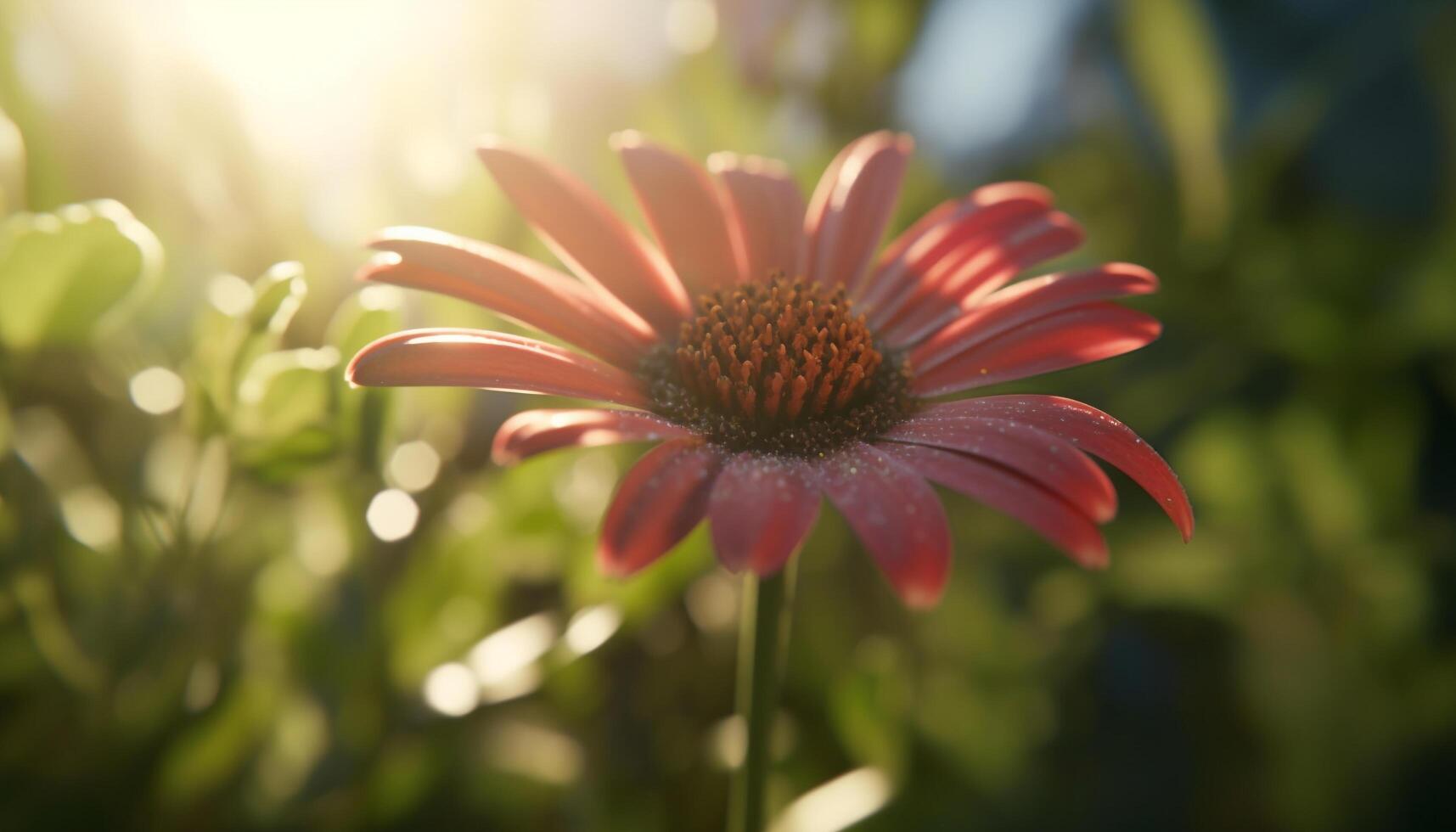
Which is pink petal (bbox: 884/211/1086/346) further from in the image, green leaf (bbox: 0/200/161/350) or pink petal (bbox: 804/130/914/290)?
green leaf (bbox: 0/200/161/350)

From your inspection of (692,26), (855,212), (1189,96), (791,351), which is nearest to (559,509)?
(791,351)

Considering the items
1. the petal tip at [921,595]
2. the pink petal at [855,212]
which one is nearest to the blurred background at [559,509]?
the pink petal at [855,212]

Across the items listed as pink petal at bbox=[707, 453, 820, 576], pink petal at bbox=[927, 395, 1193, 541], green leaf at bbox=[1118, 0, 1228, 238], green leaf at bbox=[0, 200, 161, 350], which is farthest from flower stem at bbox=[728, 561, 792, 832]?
green leaf at bbox=[1118, 0, 1228, 238]

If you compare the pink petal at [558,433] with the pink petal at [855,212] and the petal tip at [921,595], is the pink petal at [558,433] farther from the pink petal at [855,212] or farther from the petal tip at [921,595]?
the pink petal at [855,212]

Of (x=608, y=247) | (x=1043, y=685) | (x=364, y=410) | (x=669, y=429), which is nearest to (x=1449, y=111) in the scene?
(x=1043, y=685)

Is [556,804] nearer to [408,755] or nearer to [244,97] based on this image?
[408,755]

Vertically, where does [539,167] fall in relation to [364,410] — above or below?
above

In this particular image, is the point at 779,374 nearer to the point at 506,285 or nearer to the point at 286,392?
the point at 506,285
